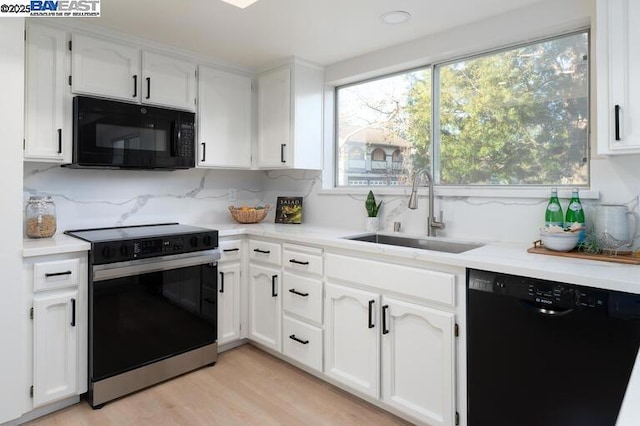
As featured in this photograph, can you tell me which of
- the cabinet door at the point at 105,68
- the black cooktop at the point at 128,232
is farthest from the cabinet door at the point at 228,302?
the cabinet door at the point at 105,68

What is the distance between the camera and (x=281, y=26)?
2.50m

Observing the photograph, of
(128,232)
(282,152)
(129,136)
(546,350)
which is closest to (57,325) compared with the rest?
(128,232)

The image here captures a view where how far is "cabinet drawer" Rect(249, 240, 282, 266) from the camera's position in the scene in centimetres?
273

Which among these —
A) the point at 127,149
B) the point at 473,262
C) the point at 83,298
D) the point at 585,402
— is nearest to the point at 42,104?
the point at 127,149

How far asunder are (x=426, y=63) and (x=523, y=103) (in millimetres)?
713

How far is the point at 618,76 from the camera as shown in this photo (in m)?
1.67

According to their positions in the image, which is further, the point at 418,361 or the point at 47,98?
the point at 47,98

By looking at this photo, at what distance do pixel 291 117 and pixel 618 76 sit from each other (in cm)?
206

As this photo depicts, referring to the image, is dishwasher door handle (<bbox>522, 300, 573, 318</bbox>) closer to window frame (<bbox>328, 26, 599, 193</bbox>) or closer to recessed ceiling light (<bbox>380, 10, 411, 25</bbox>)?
window frame (<bbox>328, 26, 599, 193</bbox>)

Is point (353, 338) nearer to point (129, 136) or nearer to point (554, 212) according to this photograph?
point (554, 212)

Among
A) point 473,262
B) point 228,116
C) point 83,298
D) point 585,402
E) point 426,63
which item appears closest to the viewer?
point 585,402

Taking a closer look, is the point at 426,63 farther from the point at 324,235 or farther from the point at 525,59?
the point at 324,235

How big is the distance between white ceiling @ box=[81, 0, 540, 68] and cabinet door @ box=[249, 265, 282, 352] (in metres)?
1.58

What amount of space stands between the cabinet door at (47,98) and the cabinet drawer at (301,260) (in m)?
1.46
